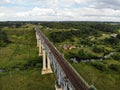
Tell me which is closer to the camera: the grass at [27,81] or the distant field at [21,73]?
the grass at [27,81]

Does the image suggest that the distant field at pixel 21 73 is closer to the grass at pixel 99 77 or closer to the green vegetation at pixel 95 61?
the grass at pixel 99 77

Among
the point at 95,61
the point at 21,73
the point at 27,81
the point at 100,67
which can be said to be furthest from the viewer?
the point at 95,61

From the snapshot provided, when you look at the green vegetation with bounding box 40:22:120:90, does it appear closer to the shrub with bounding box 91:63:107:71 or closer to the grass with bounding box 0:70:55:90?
the shrub with bounding box 91:63:107:71

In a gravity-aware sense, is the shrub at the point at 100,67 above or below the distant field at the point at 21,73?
above

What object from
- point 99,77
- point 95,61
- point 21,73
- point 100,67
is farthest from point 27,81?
point 95,61

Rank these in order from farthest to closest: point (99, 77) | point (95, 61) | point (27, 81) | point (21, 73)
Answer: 1. point (95, 61)
2. point (21, 73)
3. point (99, 77)
4. point (27, 81)

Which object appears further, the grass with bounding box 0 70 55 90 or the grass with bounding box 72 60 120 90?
the grass with bounding box 72 60 120 90

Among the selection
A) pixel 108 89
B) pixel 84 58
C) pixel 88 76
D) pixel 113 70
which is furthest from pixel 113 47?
pixel 108 89

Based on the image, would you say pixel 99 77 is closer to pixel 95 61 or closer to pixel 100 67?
pixel 100 67

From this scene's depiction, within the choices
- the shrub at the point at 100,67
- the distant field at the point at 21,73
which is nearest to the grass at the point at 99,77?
the shrub at the point at 100,67

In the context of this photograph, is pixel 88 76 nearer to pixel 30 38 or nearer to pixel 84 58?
pixel 84 58

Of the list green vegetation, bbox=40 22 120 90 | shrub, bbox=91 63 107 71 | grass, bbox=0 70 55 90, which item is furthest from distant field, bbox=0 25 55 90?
shrub, bbox=91 63 107 71

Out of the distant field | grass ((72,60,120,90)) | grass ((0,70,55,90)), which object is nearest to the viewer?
grass ((0,70,55,90))
